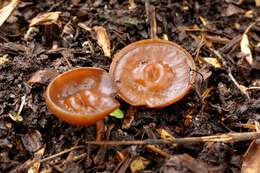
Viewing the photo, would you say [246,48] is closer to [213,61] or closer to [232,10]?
[213,61]

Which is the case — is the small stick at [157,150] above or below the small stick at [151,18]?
below

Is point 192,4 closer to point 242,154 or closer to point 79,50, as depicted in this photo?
point 79,50

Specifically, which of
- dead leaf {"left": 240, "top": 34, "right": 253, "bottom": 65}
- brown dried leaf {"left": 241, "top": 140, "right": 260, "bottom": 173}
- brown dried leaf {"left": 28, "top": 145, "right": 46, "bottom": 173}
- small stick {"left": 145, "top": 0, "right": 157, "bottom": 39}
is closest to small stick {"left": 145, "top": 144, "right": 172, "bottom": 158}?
brown dried leaf {"left": 241, "top": 140, "right": 260, "bottom": 173}

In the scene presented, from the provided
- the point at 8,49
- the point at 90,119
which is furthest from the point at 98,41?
the point at 90,119

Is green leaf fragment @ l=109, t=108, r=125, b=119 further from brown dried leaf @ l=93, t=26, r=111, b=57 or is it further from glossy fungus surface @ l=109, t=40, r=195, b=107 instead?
brown dried leaf @ l=93, t=26, r=111, b=57

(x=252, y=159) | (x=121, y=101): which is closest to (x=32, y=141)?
(x=121, y=101)

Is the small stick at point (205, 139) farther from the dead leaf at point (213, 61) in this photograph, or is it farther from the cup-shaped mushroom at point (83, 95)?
the dead leaf at point (213, 61)

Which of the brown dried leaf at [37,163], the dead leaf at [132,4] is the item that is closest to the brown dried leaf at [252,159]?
the brown dried leaf at [37,163]
